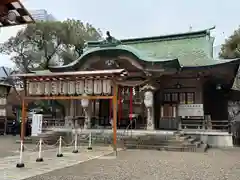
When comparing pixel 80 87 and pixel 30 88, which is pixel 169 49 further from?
pixel 30 88

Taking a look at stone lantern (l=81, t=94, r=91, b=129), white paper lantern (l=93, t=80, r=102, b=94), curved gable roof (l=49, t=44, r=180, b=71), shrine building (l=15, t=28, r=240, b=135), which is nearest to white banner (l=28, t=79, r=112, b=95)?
white paper lantern (l=93, t=80, r=102, b=94)

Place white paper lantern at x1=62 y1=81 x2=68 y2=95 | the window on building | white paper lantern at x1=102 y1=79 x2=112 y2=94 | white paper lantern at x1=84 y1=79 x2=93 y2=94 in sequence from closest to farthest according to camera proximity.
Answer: white paper lantern at x1=102 y1=79 x2=112 y2=94, white paper lantern at x1=84 y1=79 x2=93 y2=94, white paper lantern at x1=62 y1=81 x2=68 y2=95, the window on building

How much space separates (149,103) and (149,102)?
6 cm

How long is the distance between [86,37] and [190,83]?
1741 cm

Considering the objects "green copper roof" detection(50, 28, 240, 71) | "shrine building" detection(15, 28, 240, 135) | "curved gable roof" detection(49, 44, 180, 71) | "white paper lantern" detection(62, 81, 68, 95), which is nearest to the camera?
"white paper lantern" detection(62, 81, 68, 95)

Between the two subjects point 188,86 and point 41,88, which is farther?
point 188,86

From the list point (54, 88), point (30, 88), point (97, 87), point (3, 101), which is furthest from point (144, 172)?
point (3, 101)

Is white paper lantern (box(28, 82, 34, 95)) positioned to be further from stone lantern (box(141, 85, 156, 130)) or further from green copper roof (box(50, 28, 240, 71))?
stone lantern (box(141, 85, 156, 130))

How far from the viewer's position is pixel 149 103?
54.7 ft

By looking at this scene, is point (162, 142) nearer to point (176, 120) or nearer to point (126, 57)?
point (176, 120)

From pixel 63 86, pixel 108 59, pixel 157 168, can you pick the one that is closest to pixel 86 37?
pixel 108 59

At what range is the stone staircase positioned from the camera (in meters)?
12.9

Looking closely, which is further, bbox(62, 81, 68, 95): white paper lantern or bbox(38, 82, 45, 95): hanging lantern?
bbox(38, 82, 45, 95): hanging lantern

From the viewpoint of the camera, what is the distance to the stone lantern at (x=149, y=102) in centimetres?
1667
